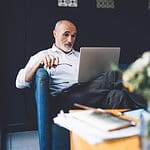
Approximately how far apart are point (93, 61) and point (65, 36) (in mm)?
510

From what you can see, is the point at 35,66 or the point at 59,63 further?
the point at 59,63

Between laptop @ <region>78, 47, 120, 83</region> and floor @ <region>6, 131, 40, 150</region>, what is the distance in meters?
0.87

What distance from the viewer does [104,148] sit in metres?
1.10

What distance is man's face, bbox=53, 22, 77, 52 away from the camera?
8.03 feet

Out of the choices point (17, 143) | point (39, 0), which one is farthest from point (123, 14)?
point (17, 143)

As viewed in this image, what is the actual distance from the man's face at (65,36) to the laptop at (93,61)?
44cm

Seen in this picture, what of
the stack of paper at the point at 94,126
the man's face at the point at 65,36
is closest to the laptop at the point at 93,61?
the man's face at the point at 65,36

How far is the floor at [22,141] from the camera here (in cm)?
255

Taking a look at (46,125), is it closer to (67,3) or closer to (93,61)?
(93,61)

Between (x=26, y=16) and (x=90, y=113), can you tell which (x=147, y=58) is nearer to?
(x=90, y=113)

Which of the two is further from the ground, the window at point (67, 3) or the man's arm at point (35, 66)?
the window at point (67, 3)

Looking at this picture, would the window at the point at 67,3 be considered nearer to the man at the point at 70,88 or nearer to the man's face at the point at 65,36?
the man's face at the point at 65,36

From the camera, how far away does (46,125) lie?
1889mm

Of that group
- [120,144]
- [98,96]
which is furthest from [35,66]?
[120,144]
